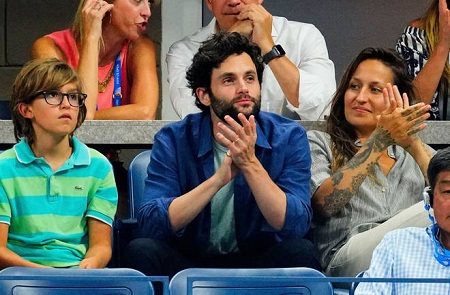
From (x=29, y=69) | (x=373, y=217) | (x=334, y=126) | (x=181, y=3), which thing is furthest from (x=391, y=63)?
(x=181, y=3)

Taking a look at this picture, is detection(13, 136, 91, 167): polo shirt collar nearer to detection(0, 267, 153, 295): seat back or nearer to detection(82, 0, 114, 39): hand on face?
detection(0, 267, 153, 295): seat back

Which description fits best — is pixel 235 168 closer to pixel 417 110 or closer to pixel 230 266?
pixel 230 266

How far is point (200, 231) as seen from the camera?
4008mm

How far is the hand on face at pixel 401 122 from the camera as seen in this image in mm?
4148

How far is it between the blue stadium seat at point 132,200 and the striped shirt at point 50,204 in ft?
0.72

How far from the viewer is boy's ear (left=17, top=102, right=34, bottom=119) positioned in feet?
13.1

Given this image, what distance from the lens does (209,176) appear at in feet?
13.4

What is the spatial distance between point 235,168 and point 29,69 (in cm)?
77

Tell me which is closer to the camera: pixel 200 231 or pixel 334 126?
pixel 200 231

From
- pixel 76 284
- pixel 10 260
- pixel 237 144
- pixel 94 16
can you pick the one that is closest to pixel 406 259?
pixel 237 144

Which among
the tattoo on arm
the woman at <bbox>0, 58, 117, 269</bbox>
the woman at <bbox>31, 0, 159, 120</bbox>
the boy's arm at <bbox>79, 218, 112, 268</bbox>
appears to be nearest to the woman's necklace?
the woman at <bbox>31, 0, 159, 120</bbox>

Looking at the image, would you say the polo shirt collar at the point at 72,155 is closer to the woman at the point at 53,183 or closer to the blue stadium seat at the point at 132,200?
the woman at the point at 53,183

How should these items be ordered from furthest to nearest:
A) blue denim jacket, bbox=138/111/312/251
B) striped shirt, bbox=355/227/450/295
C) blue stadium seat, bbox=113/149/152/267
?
1. blue stadium seat, bbox=113/149/152/267
2. blue denim jacket, bbox=138/111/312/251
3. striped shirt, bbox=355/227/450/295

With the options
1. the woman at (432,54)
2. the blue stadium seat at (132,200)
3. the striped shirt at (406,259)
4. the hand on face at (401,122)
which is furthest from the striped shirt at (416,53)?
the striped shirt at (406,259)
